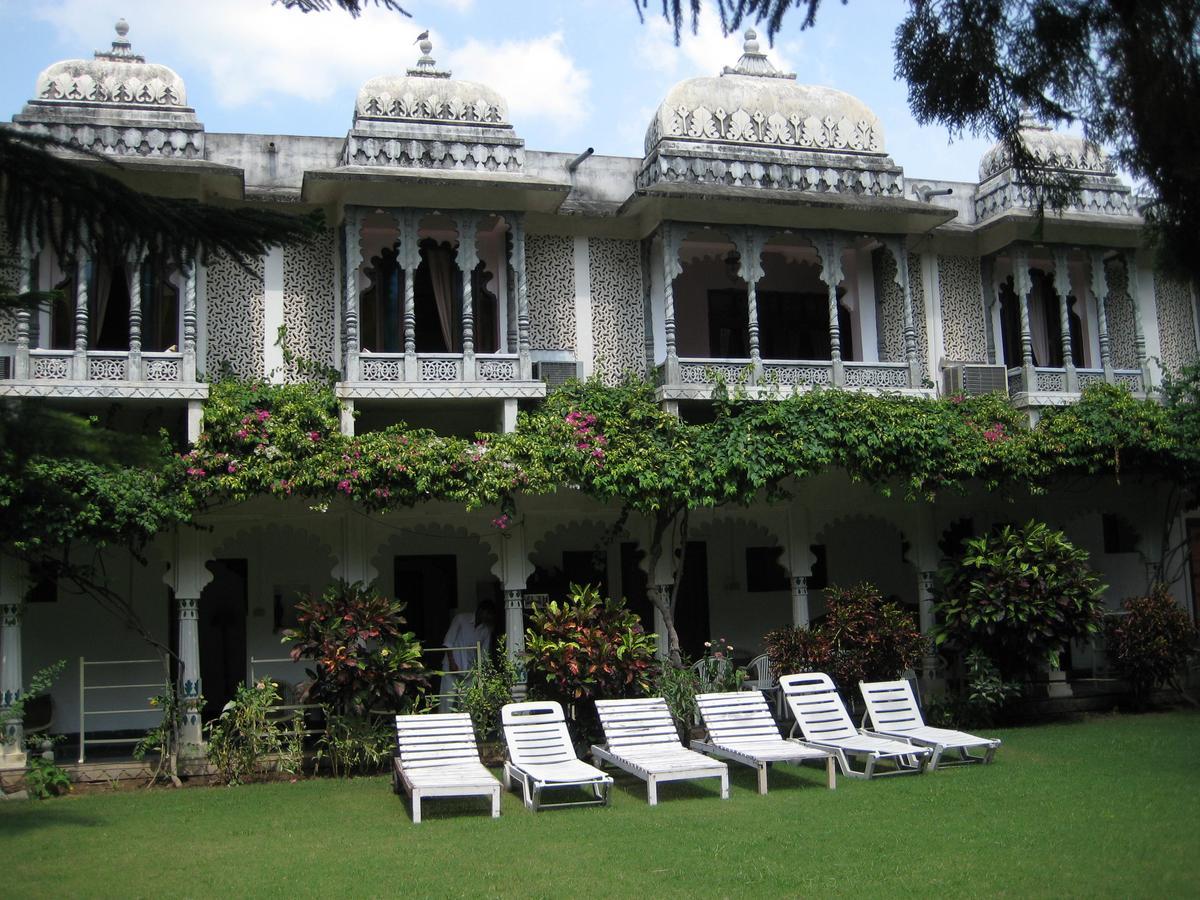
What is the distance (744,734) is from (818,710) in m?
1.00

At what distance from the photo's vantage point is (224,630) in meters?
16.4

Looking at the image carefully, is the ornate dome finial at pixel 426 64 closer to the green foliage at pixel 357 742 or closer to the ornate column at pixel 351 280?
the ornate column at pixel 351 280

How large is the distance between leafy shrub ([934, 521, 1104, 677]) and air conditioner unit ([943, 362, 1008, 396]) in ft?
7.85

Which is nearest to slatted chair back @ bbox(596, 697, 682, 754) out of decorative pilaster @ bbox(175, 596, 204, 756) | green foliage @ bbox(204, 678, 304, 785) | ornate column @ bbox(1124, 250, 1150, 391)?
green foliage @ bbox(204, 678, 304, 785)

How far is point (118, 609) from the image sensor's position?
50.9ft

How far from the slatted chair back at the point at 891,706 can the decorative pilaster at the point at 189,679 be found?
7263mm

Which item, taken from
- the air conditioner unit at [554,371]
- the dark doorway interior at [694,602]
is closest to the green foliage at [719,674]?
the dark doorway interior at [694,602]

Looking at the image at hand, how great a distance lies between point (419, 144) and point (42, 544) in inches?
254

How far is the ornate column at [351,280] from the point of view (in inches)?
577

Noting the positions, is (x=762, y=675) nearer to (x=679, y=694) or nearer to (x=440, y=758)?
(x=679, y=694)

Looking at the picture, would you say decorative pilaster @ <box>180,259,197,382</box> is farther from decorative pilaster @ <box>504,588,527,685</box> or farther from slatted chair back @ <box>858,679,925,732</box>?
slatted chair back @ <box>858,679,925,732</box>

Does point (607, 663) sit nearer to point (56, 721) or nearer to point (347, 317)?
point (347, 317)

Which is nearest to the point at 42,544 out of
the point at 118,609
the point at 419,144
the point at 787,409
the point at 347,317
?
the point at 118,609

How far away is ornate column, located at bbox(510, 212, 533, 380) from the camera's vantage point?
15.0 m
